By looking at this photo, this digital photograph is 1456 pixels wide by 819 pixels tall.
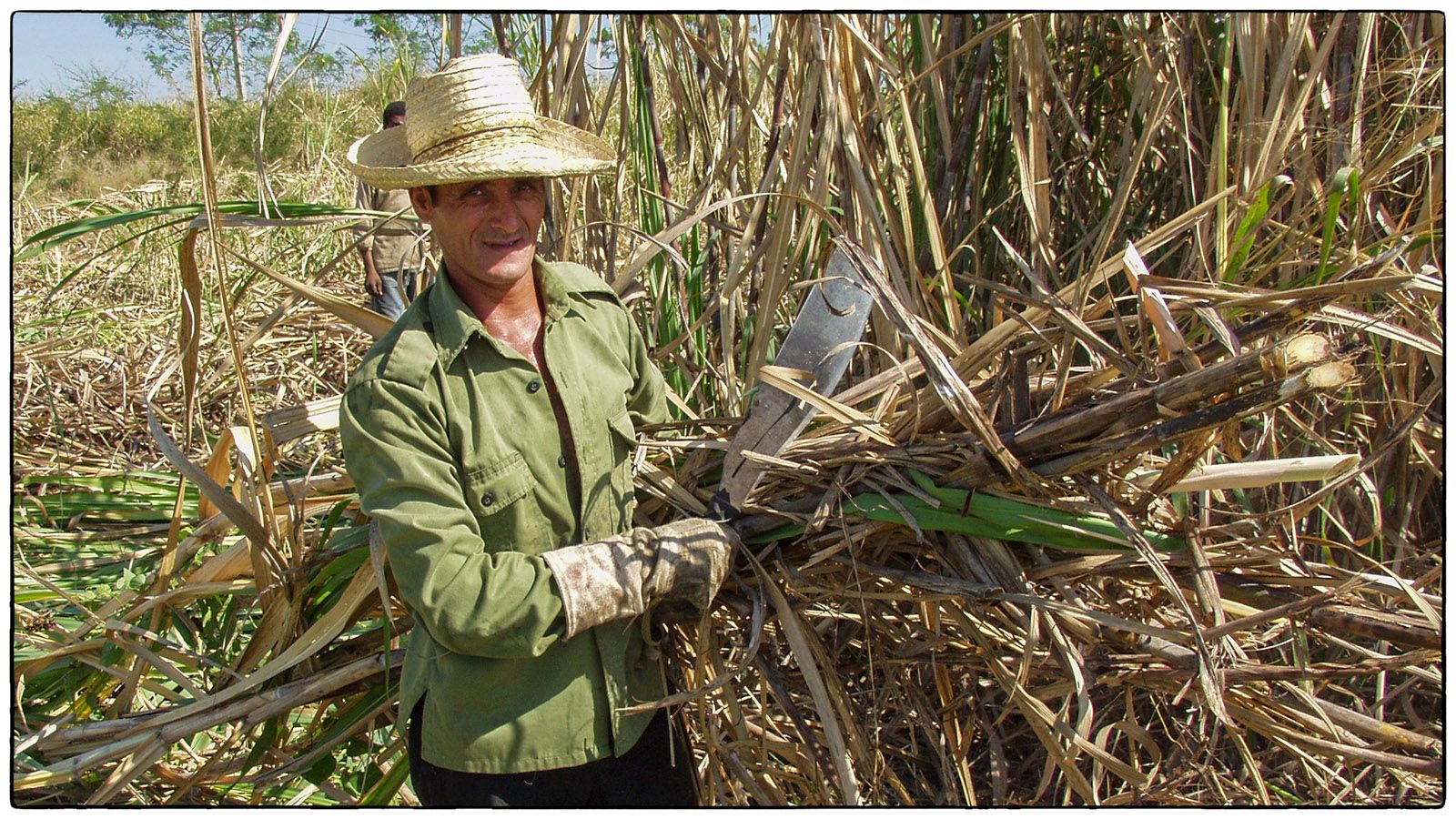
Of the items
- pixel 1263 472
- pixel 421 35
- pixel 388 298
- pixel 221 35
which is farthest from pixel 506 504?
pixel 221 35

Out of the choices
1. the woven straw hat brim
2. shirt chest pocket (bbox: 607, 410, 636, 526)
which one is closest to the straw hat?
the woven straw hat brim

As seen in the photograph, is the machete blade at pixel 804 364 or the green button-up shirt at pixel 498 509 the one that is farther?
the machete blade at pixel 804 364

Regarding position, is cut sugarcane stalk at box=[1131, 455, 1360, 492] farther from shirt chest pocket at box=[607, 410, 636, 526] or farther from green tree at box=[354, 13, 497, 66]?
green tree at box=[354, 13, 497, 66]

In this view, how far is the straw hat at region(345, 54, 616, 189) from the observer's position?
138cm

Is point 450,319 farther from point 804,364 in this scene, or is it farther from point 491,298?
point 804,364

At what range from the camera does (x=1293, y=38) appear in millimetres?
1699

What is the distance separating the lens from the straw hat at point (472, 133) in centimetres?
138

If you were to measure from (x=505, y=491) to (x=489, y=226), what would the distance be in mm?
344

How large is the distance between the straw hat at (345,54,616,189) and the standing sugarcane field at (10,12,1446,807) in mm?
12

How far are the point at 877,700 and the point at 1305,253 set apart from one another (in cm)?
100

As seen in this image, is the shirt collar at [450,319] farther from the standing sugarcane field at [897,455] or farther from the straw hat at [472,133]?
the straw hat at [472,133]

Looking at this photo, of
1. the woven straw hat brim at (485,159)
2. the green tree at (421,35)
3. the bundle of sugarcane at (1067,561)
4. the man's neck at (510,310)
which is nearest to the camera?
the bundle of sugarcane at (1067,561)

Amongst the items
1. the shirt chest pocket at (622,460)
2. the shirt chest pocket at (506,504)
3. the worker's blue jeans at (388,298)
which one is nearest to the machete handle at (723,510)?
the shirt chest pocket at (622,460)

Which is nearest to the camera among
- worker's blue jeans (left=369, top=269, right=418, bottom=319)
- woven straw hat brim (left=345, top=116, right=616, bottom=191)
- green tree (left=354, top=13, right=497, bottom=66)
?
woven straw hat brim (left=345, top=116, right=616, bottom=191)
